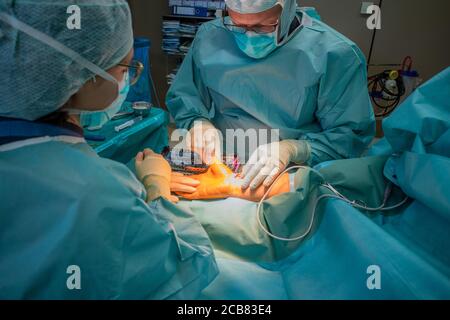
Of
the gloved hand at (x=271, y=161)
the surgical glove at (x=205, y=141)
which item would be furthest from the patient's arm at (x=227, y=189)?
the surgical glove at (x=205, y=141)

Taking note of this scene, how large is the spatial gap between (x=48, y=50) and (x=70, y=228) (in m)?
0.38

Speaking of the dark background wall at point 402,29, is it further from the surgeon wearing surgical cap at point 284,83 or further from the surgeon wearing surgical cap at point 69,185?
the surgeon wearing surgical cap at point 69,185

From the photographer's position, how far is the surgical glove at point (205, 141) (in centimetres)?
138

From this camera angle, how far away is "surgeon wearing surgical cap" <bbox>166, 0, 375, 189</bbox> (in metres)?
1.35

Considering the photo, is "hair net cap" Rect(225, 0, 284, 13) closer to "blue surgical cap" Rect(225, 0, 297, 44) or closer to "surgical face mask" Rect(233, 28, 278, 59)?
"blue surgical cap" Rect(225, 0, 297, 44)

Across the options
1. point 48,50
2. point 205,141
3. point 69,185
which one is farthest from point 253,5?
point 69,185

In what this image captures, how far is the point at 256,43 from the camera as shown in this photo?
144 cm

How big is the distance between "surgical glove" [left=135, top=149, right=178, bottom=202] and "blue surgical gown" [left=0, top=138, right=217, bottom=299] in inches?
12.2

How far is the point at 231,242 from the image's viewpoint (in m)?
0.98

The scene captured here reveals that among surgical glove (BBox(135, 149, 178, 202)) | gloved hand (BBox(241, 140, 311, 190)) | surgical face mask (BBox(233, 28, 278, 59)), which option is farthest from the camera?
surgical face mask (BBox(233, 28, 278, 59))

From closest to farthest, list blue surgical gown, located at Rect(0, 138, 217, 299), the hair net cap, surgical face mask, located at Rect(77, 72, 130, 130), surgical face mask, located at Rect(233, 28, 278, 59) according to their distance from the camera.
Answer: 1. blue surgical gown, located at Rect(0, 138, 217, 299)
2. surgical face mask, located at Rect(77, 72, 130, 130)
3. the hair net cap
4. surgical face mask, located at Rect(233, 28, 278, 59)

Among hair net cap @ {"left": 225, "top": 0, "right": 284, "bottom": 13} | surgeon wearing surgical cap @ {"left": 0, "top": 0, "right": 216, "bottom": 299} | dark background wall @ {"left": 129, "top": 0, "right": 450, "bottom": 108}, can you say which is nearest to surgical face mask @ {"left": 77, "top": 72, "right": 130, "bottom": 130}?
surgeon wearing surgical cap @ {"left": 0, "top": 0, "right": 216, "bottom": 299}

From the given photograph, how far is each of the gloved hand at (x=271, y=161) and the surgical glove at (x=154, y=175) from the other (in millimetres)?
275

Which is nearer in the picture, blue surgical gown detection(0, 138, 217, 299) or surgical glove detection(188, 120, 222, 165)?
blue surgical gown detection(0, 138, 217, 299)
